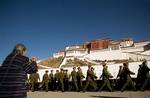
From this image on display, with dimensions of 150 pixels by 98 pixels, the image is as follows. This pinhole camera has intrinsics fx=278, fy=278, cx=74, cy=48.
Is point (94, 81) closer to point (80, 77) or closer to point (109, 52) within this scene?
point (80, 77)

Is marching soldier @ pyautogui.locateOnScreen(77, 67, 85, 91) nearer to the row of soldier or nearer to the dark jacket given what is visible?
the row of soldier

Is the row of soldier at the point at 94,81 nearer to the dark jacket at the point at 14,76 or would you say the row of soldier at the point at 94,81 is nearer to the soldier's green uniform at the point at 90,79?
the soldier's green uniform at the point at 90,79

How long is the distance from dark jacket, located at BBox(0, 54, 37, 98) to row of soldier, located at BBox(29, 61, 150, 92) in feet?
39.9

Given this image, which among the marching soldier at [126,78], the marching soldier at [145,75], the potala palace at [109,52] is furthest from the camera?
the potala palace at [109,52]

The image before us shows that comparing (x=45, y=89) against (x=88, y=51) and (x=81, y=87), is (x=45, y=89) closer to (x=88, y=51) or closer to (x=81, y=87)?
(x=81, y=87)

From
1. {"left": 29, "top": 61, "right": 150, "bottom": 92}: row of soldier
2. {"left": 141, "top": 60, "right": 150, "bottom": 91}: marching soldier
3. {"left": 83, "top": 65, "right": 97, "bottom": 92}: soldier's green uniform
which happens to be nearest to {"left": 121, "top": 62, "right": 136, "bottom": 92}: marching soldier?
{"left": 29, "top": 61, "right": 150, "bottom": 92}: row of soldier

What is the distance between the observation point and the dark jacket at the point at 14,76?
208 inches

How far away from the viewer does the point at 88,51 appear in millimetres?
87938

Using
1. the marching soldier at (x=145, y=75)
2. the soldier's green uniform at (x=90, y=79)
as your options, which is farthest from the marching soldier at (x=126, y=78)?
the soldier's green uniform at (x=90, y=79)

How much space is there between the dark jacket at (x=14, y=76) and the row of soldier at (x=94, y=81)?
12.1 metres

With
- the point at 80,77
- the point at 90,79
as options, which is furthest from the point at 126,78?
the point at 80,77

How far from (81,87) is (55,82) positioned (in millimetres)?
4141

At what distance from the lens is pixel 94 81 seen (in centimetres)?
1962

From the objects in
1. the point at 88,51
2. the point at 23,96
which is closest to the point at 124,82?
the point at 23,96
